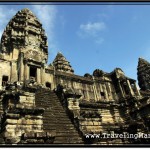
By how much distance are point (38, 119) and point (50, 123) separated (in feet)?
5.57

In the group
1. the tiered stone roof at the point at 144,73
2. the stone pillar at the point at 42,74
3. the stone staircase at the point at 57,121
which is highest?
the tiered stone roof at the point at 144,73

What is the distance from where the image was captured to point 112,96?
28.7 meters

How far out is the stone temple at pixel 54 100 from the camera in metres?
8.59

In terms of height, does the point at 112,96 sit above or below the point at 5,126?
above

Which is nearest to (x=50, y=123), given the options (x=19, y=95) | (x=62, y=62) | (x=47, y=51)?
(x=19, y=95)

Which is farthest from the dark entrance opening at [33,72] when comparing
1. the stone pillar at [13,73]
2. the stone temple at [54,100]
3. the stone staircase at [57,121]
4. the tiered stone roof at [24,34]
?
the stone staircase at [57,121]

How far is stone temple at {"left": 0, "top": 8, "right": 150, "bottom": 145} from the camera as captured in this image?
859cm

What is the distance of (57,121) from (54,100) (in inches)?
136

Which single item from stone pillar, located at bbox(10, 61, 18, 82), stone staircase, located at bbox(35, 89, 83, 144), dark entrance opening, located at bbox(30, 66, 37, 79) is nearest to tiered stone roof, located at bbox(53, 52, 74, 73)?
dark entrance opening, located at bbox(30, 66, 37, 79)

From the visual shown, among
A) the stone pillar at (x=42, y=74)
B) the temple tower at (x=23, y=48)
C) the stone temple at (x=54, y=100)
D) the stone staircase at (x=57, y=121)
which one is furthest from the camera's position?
the stone pillar at (x=42, y=74)

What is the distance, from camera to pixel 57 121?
1096 centimetres

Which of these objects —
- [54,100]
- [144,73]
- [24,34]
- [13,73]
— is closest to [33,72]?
[13,73]

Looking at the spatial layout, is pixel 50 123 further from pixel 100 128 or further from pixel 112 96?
pixel 112 96

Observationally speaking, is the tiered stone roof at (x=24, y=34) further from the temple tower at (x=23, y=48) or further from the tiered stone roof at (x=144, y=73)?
the tiered stone roof at (x=144, y=73)
